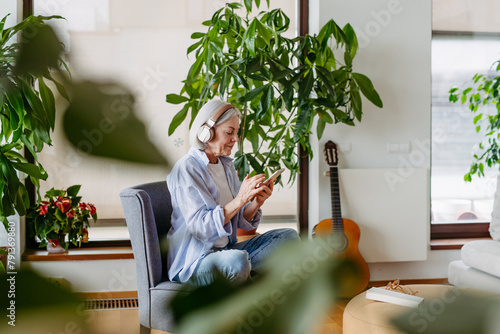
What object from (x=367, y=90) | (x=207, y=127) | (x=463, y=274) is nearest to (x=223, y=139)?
(x=367, y=90)

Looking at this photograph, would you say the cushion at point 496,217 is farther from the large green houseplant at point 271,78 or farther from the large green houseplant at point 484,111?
the large green houseplant at point 271,78

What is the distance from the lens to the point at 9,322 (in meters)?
0.16

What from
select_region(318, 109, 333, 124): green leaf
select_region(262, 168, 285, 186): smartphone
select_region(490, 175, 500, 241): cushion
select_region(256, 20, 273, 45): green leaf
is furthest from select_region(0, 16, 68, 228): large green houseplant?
select_region(490, 175, 500, 241): cushion

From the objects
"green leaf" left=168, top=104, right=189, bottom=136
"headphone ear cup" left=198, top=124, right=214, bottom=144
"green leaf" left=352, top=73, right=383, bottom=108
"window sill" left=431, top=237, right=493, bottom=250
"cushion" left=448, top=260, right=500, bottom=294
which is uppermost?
"green leaf" left=352, top=73, right=383, bottom=108

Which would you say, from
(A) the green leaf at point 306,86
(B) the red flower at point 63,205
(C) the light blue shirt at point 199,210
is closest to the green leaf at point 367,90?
(A) the green leaf at point 306,86

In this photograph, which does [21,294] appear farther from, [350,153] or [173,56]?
[350,153]

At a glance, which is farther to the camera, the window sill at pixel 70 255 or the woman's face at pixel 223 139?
the woman's face at pixel 223 139

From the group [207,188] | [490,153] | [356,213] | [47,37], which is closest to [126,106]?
[47,37]

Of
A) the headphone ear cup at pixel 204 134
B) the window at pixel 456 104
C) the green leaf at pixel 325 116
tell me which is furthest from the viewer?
the window at pixel 456 104

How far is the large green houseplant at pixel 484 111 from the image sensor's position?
3.32 m

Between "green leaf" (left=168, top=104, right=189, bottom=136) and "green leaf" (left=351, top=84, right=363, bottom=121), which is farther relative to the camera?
"green leaf" (left=351, top=84, right=363, bottom=121)

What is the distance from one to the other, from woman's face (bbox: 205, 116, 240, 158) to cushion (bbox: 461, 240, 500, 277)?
1653 millimetres

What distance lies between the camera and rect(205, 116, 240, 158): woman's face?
1.94 meters

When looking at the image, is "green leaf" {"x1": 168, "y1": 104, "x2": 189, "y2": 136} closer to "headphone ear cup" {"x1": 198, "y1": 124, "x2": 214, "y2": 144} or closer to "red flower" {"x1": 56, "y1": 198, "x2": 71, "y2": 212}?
"headphone ear cup" {"x1": 198, "y1": 124, "x2": 214, "y2": 144}
